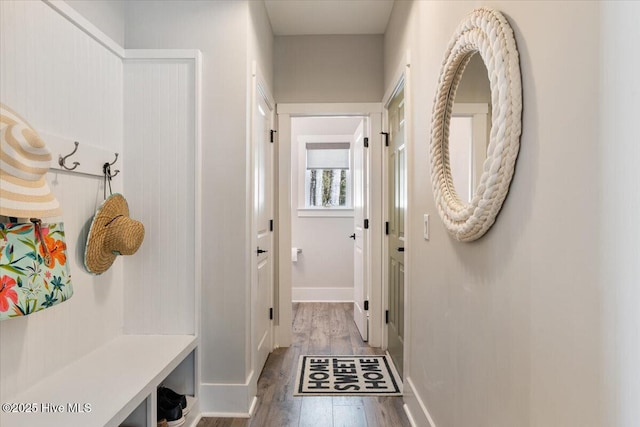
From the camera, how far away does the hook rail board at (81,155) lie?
1.70 meters

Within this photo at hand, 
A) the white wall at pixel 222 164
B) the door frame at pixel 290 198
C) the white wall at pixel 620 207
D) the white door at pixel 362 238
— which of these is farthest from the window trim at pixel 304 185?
the white wall at pixel 620 207

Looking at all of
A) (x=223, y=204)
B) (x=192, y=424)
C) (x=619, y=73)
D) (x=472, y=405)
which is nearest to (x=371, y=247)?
(x=223, y=204)

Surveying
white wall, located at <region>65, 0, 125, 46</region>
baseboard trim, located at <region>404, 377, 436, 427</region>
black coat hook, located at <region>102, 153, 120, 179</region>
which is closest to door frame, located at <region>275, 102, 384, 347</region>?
baseboard trim, located at <region>404, 377, 436, 427</region>

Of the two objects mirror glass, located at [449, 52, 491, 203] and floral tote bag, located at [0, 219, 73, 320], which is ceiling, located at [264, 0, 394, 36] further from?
floral tote bag, located at [0, 219, 73, 320]

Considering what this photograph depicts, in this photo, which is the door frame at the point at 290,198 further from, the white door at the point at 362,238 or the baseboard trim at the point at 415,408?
the baseboard trim at the point at 415,408

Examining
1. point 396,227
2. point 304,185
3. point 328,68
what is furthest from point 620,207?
point 304,185

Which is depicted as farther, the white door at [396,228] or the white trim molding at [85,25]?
the white door at [396,228]

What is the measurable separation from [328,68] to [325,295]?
9.07 ft

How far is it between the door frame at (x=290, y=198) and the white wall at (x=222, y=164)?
1.11 m

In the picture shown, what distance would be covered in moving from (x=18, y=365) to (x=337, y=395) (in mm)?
1685

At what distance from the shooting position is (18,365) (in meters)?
1.51

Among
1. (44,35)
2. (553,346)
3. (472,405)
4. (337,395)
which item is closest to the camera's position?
(553,346)

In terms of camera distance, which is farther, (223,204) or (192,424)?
(223,204)

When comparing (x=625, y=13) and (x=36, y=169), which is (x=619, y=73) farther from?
(x=36, y=169)
